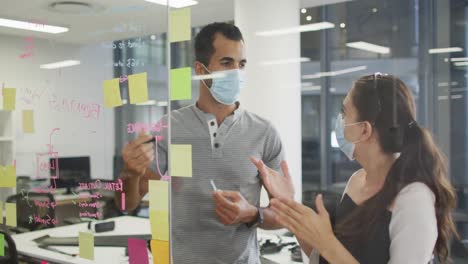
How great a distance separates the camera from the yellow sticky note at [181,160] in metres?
1.76

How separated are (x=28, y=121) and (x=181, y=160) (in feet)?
3.77

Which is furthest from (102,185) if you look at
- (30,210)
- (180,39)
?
(180,39)

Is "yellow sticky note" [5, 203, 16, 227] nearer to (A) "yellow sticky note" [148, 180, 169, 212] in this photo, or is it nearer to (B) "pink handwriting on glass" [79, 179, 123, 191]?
(B) "pink handwriting on glass" [79, 179, 123, 191]

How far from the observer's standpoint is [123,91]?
A: 1.99 meters

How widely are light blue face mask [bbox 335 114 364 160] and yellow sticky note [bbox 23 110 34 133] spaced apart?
1.75m

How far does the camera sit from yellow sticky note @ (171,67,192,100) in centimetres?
175

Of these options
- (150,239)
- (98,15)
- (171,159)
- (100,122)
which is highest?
(98,15)

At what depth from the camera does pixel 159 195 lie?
73.2 inches

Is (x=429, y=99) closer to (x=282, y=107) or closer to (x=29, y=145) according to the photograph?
(x=282, y=107)

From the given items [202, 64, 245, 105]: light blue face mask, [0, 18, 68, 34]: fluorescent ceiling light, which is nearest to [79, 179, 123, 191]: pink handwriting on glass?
[202, 64, 245, 105]: light blue face mask

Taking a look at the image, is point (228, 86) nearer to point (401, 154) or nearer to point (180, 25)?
point (180, 25)

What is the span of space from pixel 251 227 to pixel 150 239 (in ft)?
1.69

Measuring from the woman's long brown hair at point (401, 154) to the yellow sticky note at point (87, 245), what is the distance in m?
1.33

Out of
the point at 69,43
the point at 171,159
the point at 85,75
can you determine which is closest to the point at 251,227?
the point at 171,159
